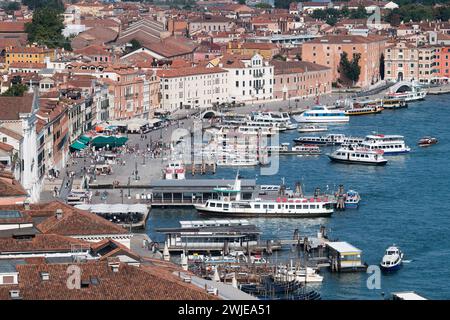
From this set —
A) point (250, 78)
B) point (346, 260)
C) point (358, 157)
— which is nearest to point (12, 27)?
point (250, 78)

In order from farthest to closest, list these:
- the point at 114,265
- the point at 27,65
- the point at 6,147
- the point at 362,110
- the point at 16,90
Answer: the point at 362,110, the point at 27,65, the point at 16,90, the point at 6,147, the point at 114,265

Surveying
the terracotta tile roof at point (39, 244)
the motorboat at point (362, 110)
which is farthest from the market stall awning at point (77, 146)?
the terracotta tile roof at point (39, 244)

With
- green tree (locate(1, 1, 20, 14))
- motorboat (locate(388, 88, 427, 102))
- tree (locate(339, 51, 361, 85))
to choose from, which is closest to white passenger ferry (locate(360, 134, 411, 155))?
motorboat (locate(388, 88, 427, 102))

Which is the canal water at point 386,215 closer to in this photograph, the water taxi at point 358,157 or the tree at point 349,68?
the water taxi at point 358,157

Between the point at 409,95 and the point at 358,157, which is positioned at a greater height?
the point at 409,95

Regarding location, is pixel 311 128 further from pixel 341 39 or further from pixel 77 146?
pixel 341 39

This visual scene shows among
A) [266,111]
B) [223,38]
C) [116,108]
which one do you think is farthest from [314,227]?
[223,38]

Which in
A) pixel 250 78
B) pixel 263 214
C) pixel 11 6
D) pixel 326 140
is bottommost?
pixel 263 214
